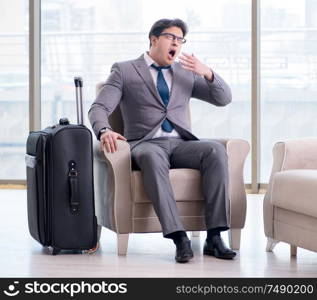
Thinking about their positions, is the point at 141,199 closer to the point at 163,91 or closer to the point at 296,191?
the point at 163,91

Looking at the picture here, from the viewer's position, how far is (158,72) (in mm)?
4312

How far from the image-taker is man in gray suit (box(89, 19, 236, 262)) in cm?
386

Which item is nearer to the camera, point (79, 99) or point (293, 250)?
point (293, 250)

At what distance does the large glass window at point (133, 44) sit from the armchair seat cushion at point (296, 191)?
10.7ft

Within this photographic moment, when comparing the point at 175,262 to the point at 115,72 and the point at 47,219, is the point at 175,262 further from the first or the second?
the point at 115,72

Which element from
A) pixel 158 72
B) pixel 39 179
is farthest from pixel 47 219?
pixel 158 72

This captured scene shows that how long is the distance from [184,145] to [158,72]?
436 millimetres

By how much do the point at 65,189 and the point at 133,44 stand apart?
346cm

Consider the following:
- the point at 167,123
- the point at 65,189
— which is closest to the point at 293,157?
the point at 167,123

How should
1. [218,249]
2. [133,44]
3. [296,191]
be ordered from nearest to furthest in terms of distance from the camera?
[296,191] → [218,249] → [133,44]

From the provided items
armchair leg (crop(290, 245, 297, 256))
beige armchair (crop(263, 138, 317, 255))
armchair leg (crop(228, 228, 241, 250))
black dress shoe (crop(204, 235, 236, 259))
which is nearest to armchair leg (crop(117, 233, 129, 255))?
black dress shoe (crop(204, 235, 236, 259))

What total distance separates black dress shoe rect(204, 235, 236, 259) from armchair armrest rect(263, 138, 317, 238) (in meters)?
0.24

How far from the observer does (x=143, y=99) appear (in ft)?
13.8

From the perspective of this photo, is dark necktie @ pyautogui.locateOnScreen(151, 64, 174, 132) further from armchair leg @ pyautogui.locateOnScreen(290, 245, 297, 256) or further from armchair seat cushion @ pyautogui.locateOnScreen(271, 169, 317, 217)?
armchair leg @ pyautogui.locateOnScreen(290, 245, 297, 256)
